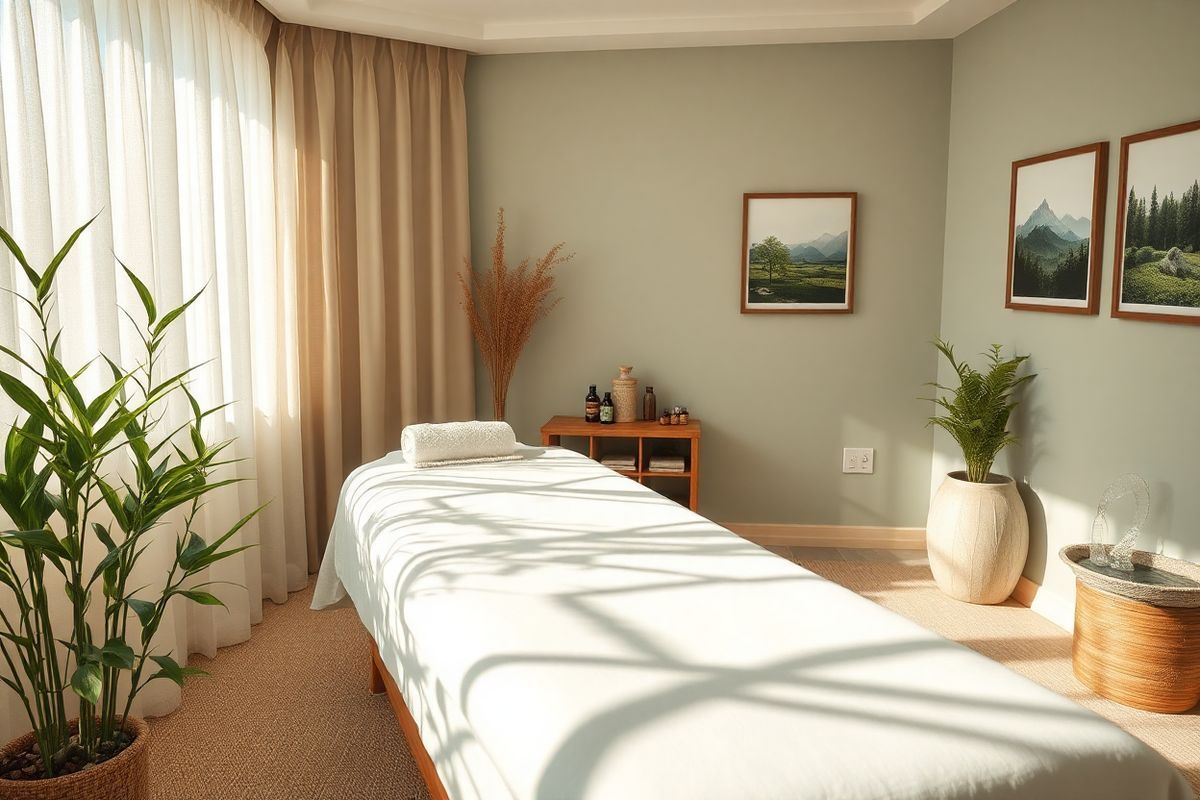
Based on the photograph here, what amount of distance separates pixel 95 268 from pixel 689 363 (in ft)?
8.47

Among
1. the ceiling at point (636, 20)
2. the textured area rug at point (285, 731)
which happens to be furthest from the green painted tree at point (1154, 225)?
the textured area rug at point (285, 731)

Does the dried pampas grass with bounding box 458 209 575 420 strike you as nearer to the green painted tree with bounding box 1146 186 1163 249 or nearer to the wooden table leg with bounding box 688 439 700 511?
the wooden table leg with bounding box 688 439 700 511

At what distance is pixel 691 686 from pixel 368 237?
303 centimetres

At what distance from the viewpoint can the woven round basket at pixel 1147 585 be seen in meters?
2.35

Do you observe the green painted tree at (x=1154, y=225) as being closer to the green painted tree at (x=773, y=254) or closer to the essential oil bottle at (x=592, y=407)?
the green painted tree at (x=773, y=254)

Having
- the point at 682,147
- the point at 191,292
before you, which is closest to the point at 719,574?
the point at 191,292

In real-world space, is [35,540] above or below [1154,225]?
below

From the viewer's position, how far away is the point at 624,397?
3.97 metres

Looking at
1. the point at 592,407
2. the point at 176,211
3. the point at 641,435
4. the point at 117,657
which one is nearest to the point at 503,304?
the point at 592,407

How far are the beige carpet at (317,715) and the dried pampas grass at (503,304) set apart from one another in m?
1.33

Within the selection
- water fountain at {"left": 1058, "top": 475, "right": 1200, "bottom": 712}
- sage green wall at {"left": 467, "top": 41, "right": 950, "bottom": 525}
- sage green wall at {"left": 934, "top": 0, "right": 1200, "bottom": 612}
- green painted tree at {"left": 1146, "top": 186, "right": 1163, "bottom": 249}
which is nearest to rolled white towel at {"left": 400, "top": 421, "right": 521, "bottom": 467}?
sage green wall at {"left": 467, "top": 41, "right": 950, "bottom": 525}

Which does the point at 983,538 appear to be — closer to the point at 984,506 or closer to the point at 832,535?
the point at 984,506

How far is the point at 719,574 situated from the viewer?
170 centimetres

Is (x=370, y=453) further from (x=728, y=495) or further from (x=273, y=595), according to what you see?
(x=728, y=495)
